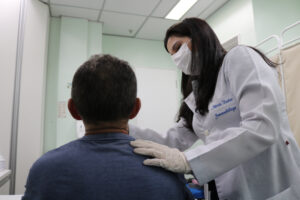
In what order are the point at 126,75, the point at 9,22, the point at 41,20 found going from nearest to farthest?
the point at 126,75
the point at 9,22
the point at 41,20

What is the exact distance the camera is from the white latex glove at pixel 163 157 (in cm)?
59

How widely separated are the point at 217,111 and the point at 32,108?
218 cm

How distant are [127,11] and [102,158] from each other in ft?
9.31

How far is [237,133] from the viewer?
26.6 inches

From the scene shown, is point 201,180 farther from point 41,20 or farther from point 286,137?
point 41,20

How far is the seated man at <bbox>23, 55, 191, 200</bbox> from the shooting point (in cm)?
52

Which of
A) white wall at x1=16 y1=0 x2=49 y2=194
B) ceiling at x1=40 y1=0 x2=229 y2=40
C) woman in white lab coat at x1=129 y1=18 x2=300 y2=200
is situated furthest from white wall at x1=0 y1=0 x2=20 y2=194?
woman in white lab coat at x1=129 y1=18 x2=300 y2=200

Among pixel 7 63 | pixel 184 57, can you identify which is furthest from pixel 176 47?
pixel 7 63

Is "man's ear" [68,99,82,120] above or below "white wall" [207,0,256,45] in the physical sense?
below

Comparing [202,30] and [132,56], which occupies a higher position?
[132,56]

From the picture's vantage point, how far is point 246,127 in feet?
2.24

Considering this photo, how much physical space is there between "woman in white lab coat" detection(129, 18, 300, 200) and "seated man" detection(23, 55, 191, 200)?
1.9 inches

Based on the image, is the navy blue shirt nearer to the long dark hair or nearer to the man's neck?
the man's neck

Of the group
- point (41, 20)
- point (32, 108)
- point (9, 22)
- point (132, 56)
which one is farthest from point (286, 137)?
point (132, 56)
